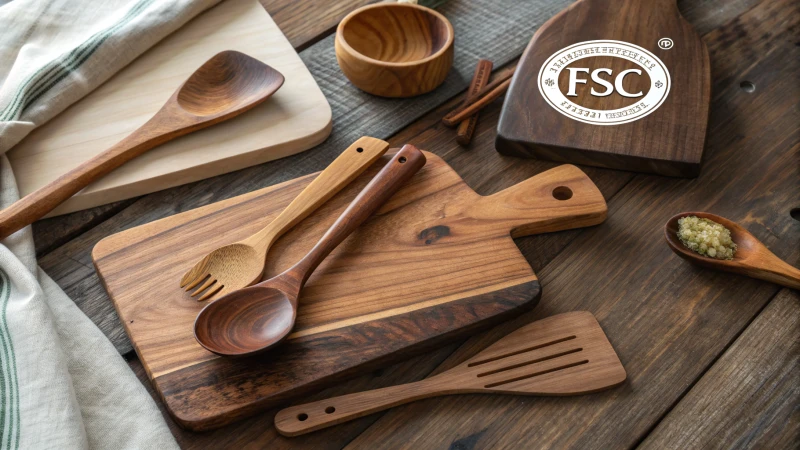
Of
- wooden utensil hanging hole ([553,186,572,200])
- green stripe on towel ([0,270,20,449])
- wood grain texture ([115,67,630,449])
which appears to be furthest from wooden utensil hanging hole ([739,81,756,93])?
green stripe on towel ([0,270,20,449])

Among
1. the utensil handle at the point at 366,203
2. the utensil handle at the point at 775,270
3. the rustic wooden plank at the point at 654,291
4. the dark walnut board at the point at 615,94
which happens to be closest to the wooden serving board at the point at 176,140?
the utensil handle at the point at 366,203

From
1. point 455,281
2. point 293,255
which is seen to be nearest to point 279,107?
point 293,255

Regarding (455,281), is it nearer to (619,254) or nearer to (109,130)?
(619,254)

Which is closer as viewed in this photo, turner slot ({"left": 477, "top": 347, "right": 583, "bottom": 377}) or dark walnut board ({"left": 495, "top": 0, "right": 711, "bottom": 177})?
turner slot ({"left": 477, "top": 347, "right": 583, "bottom": 377})

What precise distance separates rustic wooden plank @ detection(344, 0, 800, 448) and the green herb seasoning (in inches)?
1.0

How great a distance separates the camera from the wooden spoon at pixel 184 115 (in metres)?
0.82

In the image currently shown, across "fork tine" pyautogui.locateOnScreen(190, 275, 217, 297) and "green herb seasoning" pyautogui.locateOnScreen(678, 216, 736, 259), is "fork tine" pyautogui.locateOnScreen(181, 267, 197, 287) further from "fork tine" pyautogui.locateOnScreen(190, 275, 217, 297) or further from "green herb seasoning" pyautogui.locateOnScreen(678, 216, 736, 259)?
"green herb seasoning" pyautogui.locateOnScreen(678, 216, 736, 259)

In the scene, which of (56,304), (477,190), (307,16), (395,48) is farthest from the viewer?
(307,16)

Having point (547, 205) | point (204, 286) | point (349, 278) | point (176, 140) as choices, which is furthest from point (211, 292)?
point (547, 205)

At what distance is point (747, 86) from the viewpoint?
1058 mm

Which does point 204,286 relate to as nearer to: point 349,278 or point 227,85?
point 349,278

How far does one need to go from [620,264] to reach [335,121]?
1.37 feet

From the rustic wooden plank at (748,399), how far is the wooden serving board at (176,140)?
1.77 feet

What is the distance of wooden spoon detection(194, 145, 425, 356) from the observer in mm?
708
